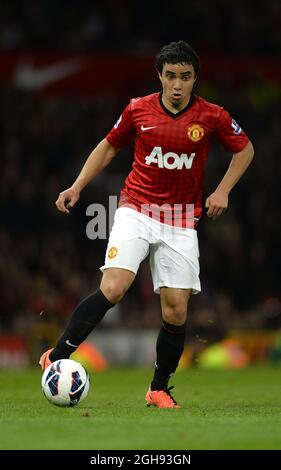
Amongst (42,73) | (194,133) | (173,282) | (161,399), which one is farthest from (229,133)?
(42,73)

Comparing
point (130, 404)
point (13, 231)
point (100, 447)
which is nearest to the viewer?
point (100, 447)

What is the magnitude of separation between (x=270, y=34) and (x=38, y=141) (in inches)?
180

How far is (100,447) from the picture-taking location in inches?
241

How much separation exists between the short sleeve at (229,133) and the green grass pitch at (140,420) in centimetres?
185

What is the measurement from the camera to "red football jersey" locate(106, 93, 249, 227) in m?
8.43

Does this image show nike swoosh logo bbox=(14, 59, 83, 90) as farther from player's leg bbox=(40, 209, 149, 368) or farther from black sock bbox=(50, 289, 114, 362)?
black sock bbox=(50, 289, 114, 362)

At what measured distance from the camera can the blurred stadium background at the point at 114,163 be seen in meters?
18.2

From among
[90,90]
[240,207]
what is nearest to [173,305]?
[90,90]

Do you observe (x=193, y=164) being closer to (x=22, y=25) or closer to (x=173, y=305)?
(x=173, y=305)

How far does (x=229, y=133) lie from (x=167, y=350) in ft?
5.21

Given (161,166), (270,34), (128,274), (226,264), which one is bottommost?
(226,264)

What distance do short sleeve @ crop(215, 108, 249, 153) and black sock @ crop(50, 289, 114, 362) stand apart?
Answer: 1400 millimetres

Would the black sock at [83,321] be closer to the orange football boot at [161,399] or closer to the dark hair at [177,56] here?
the orange football boot at [161,399]

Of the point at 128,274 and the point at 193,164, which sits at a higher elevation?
the point at 193,164
